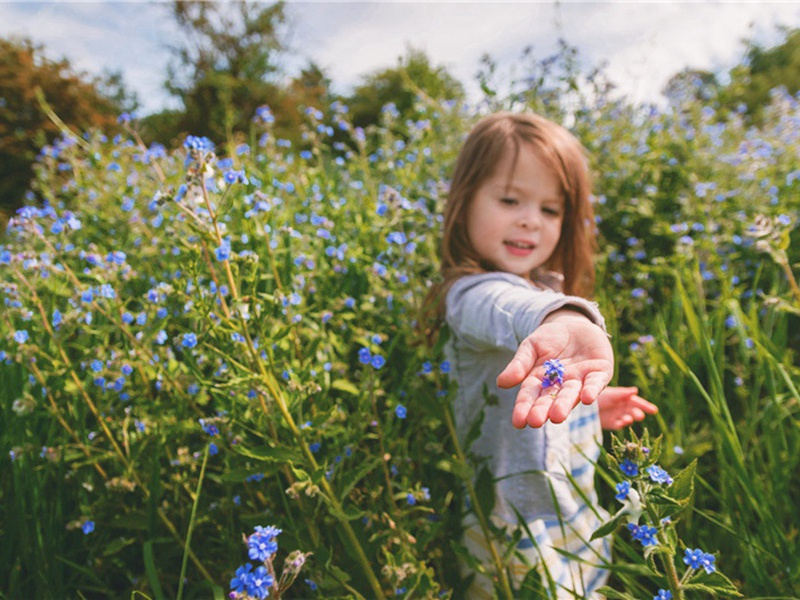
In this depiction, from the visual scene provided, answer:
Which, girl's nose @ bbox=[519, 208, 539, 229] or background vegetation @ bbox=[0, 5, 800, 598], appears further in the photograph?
girl's nose @ bbox=[519, 208, 539, 229]

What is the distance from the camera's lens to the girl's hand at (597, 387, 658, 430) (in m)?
1.87

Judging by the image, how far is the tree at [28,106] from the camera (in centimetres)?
1013

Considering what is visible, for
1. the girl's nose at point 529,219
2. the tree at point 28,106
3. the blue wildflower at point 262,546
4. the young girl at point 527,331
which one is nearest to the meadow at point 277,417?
the blue wildflower at point 262,546

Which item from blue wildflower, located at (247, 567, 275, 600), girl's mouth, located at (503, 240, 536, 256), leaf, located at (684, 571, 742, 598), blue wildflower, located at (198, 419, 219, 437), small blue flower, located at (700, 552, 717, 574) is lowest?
leaf, located at (684, 571, 742, 598)

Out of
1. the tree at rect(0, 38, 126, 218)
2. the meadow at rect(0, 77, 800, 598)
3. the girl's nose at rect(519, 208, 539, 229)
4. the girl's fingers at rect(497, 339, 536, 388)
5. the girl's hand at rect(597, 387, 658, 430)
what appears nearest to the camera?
the girl's fingers at rect(497, 339, 536, 388)

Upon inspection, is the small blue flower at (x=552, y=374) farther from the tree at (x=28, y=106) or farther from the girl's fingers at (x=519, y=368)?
the tree at (x=28, y=106)

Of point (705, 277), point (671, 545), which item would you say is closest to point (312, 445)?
point (671, 545)

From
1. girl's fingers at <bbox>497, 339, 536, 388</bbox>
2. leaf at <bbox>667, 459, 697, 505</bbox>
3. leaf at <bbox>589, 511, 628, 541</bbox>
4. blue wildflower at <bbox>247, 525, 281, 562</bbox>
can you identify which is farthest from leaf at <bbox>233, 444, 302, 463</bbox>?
leaf at <bbox>667, 459, 697, 505</bbox>

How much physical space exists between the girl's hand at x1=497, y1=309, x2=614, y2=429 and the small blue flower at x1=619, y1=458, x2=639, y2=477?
12cm

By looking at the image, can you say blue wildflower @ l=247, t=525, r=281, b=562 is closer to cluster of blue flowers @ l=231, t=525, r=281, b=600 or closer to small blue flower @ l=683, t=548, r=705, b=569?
cluster of blue flowers @ l=231, t=525, r=281, b=600

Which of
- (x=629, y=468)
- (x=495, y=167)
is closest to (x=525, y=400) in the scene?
(x=629, y=468)

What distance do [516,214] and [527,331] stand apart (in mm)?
824

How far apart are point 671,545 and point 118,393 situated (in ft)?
5.42

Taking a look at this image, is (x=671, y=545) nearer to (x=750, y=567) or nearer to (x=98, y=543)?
(x=750, y=567)
